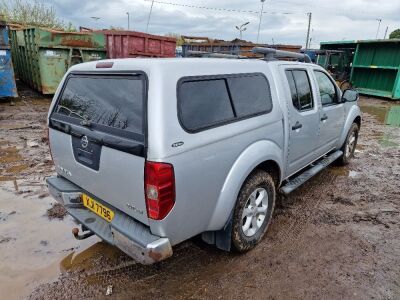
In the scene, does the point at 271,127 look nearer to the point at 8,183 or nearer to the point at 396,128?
the point at 8,183

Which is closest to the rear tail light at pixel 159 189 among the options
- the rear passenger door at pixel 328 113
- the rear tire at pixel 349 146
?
the rear passenger door at pixel 328 113

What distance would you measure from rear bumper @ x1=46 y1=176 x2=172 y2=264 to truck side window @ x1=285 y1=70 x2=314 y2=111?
2214 millimetres

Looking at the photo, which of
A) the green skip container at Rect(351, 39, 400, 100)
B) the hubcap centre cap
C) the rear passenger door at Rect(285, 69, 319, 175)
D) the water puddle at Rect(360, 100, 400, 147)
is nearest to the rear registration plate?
the hubcap centre cap

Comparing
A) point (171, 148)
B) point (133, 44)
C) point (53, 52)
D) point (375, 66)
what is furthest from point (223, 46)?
point (171, 148)

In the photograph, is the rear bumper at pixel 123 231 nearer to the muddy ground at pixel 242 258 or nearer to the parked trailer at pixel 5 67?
the muddy ground at pixel 242 258

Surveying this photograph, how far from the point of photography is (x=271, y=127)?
310cm

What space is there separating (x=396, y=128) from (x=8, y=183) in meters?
9.66

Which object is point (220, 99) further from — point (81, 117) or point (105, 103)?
point (81, 117)

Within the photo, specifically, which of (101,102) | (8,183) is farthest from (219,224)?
(8,183)

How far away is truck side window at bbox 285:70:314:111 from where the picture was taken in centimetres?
355

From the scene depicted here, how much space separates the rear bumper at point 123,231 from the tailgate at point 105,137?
8cm

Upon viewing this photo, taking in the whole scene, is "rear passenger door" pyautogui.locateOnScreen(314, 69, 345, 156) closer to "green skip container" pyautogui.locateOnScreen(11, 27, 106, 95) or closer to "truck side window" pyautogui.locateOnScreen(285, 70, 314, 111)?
"truck side window" pyautogui.locateOnScreen(285, 70, 314, 111)

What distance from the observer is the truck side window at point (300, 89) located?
3551 mm

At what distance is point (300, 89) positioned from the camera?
12.2 feet
